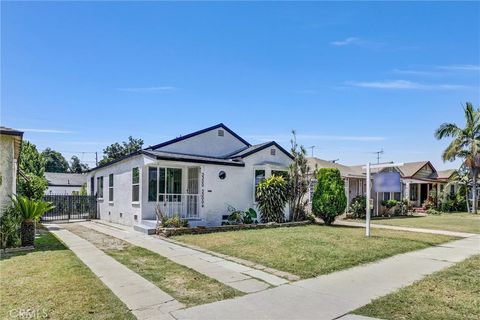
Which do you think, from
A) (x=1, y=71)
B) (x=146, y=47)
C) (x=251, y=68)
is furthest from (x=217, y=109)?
(x=1, y=71)

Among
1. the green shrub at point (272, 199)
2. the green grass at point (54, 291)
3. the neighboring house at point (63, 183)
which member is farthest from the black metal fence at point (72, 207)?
the neighboring house at point (63, 183)

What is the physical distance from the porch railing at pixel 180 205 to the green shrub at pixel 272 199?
3326mm

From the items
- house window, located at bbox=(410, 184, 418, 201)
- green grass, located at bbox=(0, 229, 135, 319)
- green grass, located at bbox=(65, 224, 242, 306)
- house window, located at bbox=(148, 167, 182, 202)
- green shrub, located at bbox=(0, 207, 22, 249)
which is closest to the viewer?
green grass, located at bbox=(0, 229, 135, 319)

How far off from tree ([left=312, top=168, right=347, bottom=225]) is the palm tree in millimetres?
17224

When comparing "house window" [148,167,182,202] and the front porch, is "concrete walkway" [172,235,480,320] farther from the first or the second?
"house window" [148,167,182,202]

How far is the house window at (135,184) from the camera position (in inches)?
596

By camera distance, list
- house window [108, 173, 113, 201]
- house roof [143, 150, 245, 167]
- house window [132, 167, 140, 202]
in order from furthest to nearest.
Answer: house window [108, 173, 113, 201] < house window [132, 167, 140, 202] < house roof [143, 150, 245, 167]

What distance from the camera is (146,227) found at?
1330 centimetres

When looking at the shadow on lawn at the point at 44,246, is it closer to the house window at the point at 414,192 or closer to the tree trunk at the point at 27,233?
the tree trunk at the point at 27,233

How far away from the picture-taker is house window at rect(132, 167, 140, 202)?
1513cm

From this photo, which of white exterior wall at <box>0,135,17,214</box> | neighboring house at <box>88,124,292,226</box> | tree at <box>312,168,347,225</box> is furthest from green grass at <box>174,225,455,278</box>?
white exterior wall at <box>0,135,17,214</box>

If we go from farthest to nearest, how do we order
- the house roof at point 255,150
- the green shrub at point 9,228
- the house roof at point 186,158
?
the house roof at point 255,150 < the house roof at point 186,158 < the green shrub at point 9,228

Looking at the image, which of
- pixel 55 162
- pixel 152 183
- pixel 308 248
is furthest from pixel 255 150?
pixel 55 162

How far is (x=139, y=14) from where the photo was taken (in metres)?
10.6
